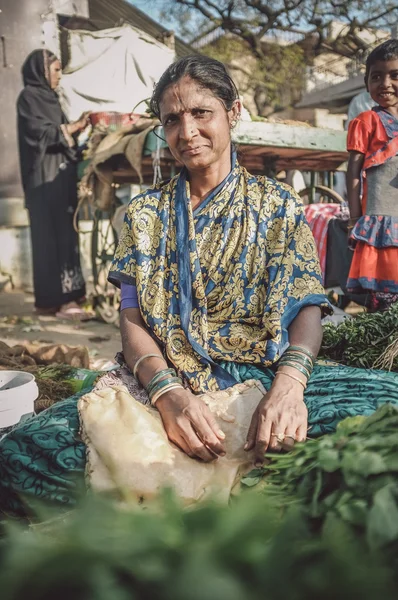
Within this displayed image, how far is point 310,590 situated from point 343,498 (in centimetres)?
38

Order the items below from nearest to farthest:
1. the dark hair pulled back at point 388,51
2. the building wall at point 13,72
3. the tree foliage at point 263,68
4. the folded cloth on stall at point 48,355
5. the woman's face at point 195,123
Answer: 1. the woman's face at point 195,123
2. the dark hair pulled back at point 388,51
3. the folded cloth on stall at point 48,355
4. the building wall at point 13,72
5. the tree foliage at point 263,68

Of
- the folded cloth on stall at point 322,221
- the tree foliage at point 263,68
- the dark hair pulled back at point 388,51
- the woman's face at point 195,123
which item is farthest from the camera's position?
the tree foliage at point 263,68

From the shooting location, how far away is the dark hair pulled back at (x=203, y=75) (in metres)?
1.97

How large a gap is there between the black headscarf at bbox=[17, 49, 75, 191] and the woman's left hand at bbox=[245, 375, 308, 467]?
18.1 feet

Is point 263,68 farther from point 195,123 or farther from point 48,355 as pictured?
point 195,123

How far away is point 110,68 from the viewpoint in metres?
9.98

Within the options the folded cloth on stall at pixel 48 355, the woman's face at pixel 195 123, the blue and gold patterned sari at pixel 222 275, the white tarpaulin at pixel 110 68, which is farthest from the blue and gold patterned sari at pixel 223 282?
the white tarpaulin at pixel 110 68

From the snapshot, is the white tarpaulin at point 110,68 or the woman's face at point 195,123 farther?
the white tarpaulin at point 110,68

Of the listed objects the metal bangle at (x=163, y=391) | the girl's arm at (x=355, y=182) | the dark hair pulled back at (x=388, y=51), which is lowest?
the metal bangle at (x=163, y=391)

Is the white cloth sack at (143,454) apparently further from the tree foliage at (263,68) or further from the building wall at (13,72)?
the tree foliage at (263,68)

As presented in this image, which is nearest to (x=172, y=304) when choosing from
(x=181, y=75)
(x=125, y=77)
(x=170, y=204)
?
(x=170, y=204)

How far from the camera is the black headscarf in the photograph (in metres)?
6.53

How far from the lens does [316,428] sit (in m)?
1.69

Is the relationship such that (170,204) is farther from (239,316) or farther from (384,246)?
(384,246)
